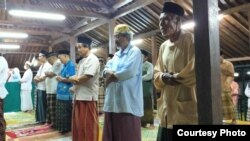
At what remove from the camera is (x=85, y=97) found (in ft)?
11.9

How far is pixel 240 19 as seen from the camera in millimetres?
8242

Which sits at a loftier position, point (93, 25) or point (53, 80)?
point (93, 25)

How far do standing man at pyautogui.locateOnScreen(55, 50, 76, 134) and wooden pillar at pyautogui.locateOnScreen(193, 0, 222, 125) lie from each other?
3.09m

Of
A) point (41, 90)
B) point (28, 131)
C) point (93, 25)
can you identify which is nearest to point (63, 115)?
point (28, 131)


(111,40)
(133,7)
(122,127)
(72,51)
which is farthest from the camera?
(72,51)

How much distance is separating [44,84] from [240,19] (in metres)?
5.38

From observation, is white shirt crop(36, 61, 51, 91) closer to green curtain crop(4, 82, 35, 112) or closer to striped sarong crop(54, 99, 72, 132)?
striped sarong crop(54, 99, 72, 132)

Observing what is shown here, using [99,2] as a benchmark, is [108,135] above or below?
below

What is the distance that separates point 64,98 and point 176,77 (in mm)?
3196

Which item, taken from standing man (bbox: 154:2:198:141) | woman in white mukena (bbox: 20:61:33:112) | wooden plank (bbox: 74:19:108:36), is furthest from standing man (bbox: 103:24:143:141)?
woman in white mukena (bbox: 20:61:33:112)

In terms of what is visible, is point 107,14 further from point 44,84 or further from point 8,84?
point 8,84

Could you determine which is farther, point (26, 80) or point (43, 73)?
point (26, 80)

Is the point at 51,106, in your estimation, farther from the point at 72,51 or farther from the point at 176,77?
the point at 72,51

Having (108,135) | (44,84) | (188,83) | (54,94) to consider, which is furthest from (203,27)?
(44,84)
